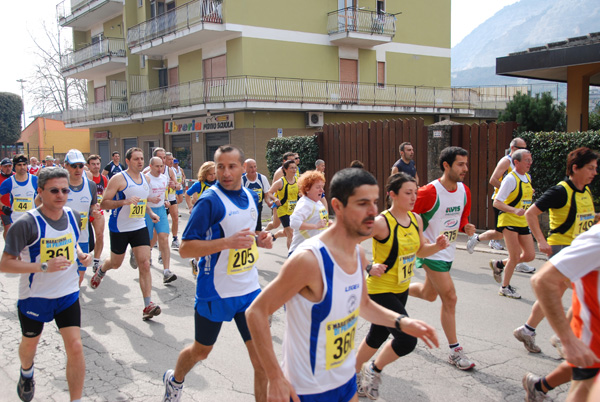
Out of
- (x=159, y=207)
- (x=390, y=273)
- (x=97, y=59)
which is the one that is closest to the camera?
(x=390, y=273)

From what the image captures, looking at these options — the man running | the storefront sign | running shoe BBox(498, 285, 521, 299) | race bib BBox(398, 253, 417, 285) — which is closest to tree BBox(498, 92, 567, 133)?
the storefront sign

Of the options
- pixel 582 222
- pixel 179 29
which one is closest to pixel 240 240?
pixel 582 222

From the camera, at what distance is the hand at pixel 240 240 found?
3.65 metres

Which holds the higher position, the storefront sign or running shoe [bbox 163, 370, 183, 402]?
the storefront sign

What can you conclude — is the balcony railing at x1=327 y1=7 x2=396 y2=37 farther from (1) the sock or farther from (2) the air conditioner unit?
(1) the sock

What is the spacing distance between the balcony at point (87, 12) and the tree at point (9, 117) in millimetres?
6686

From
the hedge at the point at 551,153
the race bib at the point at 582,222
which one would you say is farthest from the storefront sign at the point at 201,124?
the race bib at the point at 582,222

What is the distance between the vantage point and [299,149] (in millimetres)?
17734

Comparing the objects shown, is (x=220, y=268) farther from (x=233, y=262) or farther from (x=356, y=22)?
(x=356, y=22)

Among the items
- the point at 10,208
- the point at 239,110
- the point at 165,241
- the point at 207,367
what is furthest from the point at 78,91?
the point at 207,367

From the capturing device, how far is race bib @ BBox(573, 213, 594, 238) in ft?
17.9

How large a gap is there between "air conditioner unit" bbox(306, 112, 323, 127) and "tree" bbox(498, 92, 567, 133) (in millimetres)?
9049

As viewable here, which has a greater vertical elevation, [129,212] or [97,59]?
[97,59]

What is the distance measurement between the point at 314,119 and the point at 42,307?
22630 millimetres
